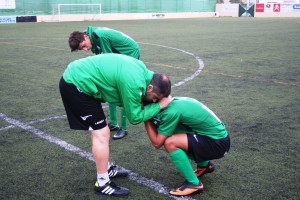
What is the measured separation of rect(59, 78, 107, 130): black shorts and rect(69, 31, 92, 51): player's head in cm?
99

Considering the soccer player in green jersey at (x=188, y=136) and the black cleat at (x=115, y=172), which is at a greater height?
the soccer player in green jersey at (x=188, y=136)

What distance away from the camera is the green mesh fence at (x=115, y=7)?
31.2 metres

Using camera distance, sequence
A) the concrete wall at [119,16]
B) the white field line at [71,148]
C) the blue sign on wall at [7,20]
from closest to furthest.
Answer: the white field line at [71,148] < the blue sign on wall at [7,20] < the concrete wall at [119,16]

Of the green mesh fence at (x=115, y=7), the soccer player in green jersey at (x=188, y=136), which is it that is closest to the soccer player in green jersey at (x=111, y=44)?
the soccer player in green jersey at (x=188, y=136)

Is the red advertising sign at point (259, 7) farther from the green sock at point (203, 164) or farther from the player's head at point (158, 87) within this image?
the player's head at point (158, 87)

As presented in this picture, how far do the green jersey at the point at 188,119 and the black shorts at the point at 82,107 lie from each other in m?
0.56

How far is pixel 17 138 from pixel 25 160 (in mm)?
770

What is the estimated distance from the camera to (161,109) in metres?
3.30

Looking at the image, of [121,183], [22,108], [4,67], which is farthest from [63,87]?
[4,67]

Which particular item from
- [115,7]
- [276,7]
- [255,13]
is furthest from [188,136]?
[276,7]

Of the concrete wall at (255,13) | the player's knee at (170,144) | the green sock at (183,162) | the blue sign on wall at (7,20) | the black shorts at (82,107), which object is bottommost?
the green sock at (183,162)

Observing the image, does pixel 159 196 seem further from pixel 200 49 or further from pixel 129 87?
pixel 200 49

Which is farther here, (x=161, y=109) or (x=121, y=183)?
(x=121, y=183)

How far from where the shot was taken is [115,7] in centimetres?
3738
